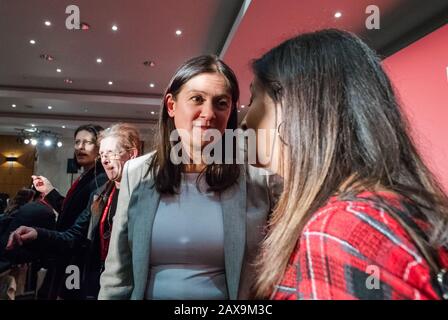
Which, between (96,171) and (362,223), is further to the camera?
(96,171)

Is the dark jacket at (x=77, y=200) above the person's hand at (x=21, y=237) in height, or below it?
above

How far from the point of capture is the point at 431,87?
10.3ft

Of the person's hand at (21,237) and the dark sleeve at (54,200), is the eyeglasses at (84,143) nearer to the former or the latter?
the dark sleeve at (54,200)

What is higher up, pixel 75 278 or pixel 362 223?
pixel 362 223

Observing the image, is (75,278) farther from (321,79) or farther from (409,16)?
(409,16)

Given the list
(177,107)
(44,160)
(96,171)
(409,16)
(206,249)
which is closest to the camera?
(206,249)

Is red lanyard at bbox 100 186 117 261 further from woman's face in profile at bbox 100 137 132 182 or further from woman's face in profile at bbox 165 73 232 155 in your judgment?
woman's face in profile at bbox 165 73 232 155

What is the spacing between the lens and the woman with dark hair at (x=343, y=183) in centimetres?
43

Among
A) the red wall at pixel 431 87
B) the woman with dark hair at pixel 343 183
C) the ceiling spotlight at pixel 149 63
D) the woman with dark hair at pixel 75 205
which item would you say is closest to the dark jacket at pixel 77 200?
the woman with dark hair at pixel 75 205

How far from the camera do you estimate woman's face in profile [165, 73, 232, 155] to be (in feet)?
2.90

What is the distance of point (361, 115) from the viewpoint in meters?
0.59

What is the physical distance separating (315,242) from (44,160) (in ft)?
38.6

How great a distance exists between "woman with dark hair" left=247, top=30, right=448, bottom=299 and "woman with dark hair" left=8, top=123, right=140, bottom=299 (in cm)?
83
